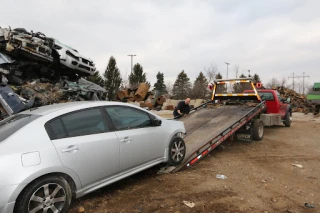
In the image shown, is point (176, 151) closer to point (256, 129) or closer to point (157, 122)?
point (157, 122)

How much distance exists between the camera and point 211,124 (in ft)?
25.5

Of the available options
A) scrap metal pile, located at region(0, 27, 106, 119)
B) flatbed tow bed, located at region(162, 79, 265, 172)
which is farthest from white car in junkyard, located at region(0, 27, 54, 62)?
flatbed tow bed, located at region(162, 79, 265, 172)

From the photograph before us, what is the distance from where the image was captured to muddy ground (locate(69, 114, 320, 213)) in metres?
3.98

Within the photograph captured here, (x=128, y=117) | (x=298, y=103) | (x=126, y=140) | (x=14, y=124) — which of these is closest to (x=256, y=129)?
(x=128, y=117)

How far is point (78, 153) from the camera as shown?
366 cm

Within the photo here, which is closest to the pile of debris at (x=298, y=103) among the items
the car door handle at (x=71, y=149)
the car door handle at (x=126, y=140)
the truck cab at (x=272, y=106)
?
the truck cab at (x=272, y=106)

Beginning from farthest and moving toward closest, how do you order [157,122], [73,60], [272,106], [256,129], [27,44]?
[73,60]
[272,106]
[27,44]
[256,129]
[157,122]

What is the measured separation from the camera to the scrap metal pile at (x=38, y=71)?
8.97m

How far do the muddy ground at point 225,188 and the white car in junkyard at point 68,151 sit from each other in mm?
394

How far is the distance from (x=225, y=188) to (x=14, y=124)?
349cm

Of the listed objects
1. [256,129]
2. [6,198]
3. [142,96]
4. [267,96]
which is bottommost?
[256,129]

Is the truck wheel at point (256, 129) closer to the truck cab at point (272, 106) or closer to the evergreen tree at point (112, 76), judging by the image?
the truck cab at point (272, 106)

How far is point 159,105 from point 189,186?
70.8 feet

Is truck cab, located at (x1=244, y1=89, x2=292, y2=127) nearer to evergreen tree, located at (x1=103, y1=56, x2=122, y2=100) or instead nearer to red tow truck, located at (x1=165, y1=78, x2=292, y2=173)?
red tow truck, located at (x1=165, y1=78, x2=292, y2=173)
